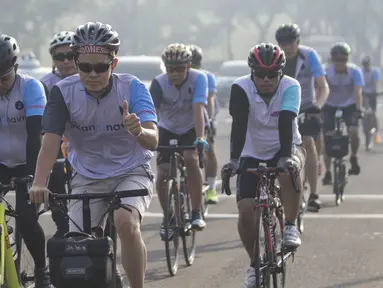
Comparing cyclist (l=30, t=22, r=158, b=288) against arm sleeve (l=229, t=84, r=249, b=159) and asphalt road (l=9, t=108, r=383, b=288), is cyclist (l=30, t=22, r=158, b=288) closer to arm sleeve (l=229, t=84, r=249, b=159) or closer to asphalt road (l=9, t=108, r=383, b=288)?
arm sleeve (l=229, t=84, r=249, b=159)

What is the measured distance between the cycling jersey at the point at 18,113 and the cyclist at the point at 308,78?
195 inches

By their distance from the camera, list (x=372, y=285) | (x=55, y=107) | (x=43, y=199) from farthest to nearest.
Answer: (x=372, y=285) < (x=55, y=107) < (x=43, y=199)

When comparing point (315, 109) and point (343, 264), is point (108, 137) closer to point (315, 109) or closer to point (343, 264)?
point (343, 264)

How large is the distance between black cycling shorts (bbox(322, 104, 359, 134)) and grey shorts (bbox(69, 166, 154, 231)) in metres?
9.33

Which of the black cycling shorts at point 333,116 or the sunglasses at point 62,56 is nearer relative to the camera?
the sunglasses at point 62,56

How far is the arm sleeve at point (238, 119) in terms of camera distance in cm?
862

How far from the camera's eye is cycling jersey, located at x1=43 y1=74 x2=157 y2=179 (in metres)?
7.16

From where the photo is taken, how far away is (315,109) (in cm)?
1330

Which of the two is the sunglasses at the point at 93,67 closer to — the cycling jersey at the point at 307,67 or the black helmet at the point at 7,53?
the black helmet at the point at 7,53

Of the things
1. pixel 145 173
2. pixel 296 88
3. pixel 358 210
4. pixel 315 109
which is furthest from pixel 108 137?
pixel 358 210

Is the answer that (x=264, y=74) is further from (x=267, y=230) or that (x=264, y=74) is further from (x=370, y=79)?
(x=370, y=79)

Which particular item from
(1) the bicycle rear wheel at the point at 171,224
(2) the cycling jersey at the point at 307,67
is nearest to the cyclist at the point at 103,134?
(1) the bicycle rear wheel at the point at 171,224

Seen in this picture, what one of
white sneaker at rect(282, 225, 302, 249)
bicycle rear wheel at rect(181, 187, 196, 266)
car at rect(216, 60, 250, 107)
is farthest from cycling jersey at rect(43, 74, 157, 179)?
car at rect(216, 60, 250, 107)

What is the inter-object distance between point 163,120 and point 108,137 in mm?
4782
